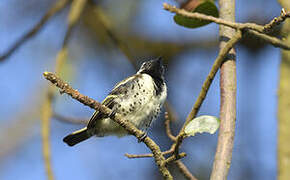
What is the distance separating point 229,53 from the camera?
88.5 inches

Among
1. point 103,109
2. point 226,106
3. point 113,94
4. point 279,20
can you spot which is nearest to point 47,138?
point 113,94

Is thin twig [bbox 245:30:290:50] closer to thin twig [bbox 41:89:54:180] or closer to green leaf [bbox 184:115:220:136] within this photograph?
green leaf [bbox 184:115:220:136]

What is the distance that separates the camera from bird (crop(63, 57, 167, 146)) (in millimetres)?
3170

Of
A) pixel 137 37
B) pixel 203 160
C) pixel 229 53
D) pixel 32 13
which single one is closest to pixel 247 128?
pixel 203 160

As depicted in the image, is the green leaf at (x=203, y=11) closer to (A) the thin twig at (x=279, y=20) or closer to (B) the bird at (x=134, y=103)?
(A) the thin twig at (x=279, y=20)

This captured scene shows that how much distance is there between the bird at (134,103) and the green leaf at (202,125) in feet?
3.99

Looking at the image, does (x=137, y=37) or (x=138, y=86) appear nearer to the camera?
(x=138, y=86)

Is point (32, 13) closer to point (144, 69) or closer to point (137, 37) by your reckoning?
point (137, 37)

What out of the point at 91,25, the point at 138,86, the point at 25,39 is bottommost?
the point at 138,86

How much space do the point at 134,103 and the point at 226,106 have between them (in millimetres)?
1334

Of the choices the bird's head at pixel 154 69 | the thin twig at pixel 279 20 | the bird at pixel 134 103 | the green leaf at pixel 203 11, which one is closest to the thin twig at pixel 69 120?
the bird at pixel 134 103

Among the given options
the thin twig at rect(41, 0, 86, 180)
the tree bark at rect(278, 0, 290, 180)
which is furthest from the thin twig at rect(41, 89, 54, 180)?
the tree bark at rect(278, 0, 290, 180)

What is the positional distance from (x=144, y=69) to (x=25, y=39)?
3.52ft

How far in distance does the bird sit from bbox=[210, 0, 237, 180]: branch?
998mm
